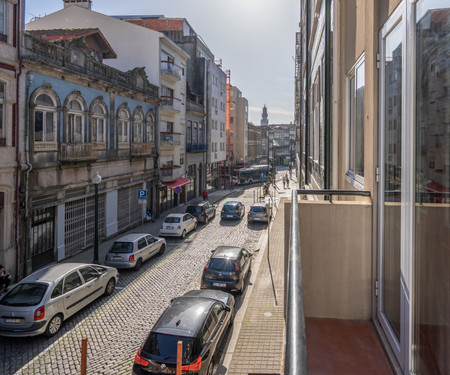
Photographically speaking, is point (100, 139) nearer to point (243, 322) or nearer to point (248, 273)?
point (248, 273)

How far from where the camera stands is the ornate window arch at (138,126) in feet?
88.2

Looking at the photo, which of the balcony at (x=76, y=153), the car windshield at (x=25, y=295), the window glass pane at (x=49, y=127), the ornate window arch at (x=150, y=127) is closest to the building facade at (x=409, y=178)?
the car windshield at (x=25, y=295)

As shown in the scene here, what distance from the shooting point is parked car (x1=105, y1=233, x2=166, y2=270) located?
1673 cm

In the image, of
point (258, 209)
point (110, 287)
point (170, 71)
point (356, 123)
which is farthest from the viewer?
point (170, 71)

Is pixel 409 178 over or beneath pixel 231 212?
over

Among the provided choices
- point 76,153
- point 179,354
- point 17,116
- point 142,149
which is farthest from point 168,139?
point 179,354

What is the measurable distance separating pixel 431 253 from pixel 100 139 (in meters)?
21.7

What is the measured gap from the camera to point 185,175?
3875 cm

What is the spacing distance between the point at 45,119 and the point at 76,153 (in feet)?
8.11

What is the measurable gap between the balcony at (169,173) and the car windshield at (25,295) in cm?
2096

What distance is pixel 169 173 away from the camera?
3281 centimetres

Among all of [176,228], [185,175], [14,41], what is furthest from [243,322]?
[185,175]

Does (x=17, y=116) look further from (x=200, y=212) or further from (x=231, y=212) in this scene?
(x=231, y=212)

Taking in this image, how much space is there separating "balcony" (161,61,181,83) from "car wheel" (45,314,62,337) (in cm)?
2419
